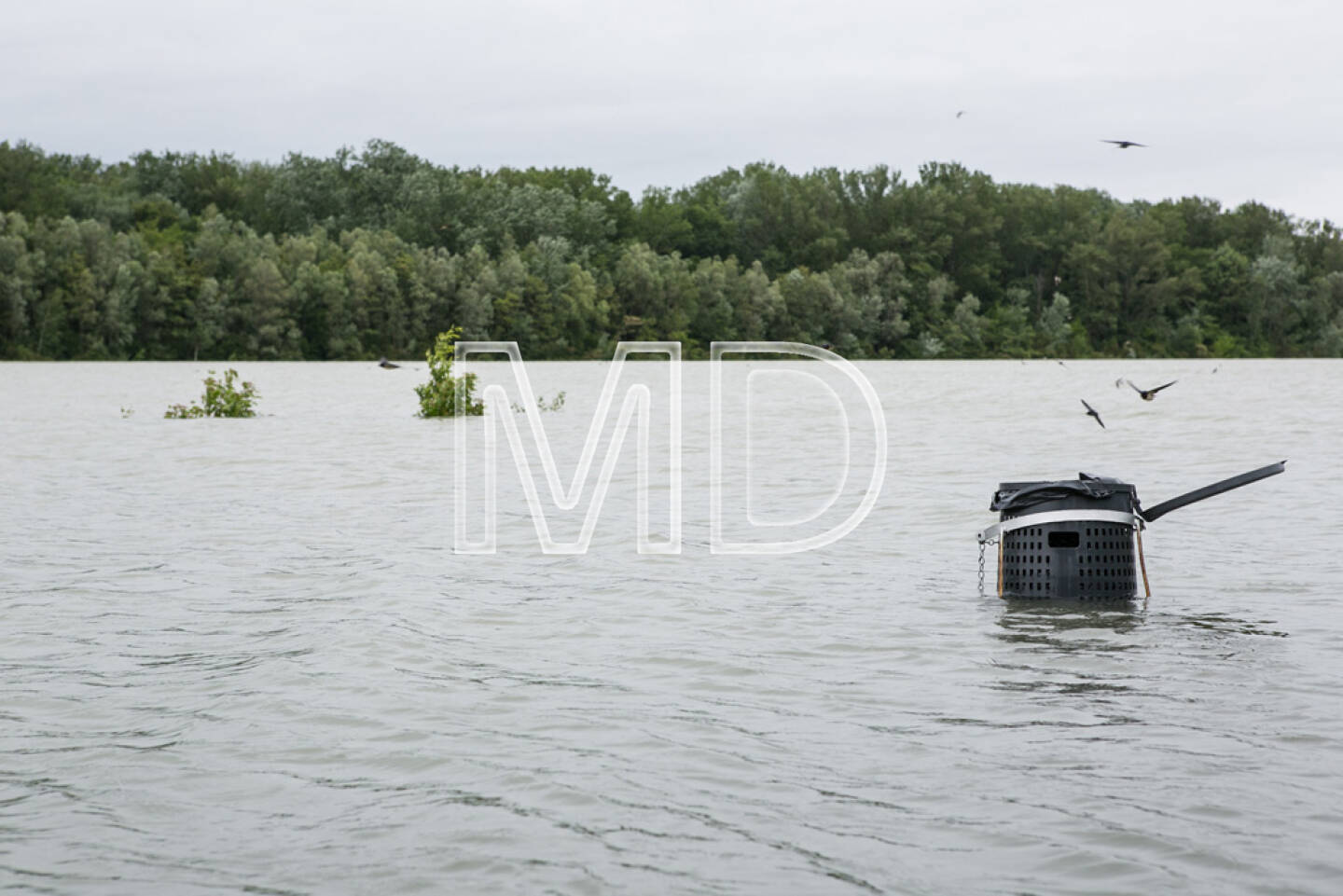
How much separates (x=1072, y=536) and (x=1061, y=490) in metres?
0.69

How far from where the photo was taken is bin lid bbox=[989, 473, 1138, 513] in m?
11.8

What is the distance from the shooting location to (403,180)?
144750 mm

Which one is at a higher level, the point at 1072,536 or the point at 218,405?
the point at 218,405

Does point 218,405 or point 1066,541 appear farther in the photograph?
point 218,405

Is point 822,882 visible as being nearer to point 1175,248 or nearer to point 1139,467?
point 1139,467

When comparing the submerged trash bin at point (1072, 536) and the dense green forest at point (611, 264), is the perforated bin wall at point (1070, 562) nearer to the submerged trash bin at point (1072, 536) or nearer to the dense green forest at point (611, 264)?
the submerged trash bin at point (1072, 536)

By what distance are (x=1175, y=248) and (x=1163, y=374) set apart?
198ft

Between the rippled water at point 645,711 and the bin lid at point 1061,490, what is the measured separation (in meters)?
0.89

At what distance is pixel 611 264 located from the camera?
143m

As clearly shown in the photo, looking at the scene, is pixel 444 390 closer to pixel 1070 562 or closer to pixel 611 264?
pixel 1070 562

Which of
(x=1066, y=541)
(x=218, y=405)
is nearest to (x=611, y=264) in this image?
(x=218, y=405)

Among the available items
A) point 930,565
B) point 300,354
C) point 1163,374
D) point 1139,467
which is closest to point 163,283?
point 300,354

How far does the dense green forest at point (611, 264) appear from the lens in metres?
108

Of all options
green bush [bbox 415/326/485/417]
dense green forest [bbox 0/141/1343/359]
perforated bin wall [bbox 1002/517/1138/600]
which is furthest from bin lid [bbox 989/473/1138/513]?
dense green forest [bbox 0/141/1343/359]
